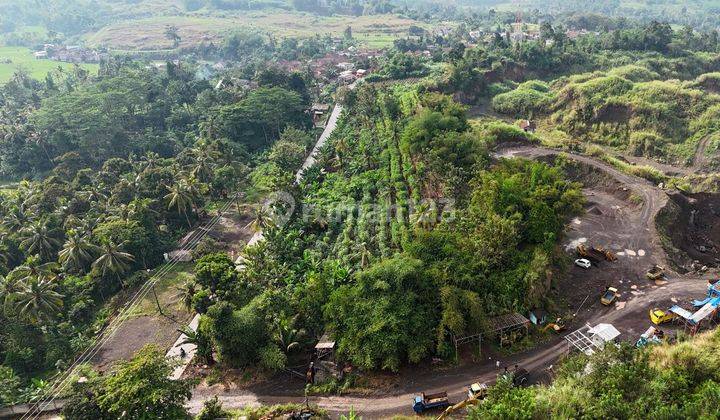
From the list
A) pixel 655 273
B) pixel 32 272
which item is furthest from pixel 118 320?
pixel 655 273

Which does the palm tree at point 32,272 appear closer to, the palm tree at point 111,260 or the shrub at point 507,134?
the palm tree at point 111,260

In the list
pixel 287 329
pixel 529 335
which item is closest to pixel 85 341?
pixel 287 329

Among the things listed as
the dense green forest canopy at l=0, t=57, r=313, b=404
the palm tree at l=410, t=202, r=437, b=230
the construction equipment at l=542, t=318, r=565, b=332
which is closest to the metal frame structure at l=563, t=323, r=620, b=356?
the construction equipment at l=542, t=318, r=565, b=332

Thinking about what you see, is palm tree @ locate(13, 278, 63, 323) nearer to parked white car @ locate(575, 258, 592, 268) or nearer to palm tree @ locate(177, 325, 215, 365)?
palm tree @ locate(177, 325, 215, 365)

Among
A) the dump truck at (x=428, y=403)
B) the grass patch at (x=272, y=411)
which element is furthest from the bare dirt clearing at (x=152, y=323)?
the dump truck at (x=428, y=403)

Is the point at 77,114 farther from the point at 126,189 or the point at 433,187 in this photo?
the point at 433,187
